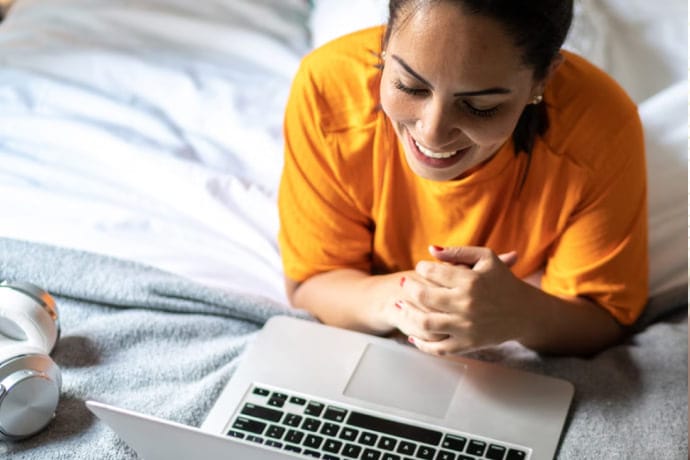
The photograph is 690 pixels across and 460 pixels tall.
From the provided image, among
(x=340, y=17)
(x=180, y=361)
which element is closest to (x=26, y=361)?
(x=180, y=361)

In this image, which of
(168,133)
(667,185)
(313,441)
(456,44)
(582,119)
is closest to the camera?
(456,44)

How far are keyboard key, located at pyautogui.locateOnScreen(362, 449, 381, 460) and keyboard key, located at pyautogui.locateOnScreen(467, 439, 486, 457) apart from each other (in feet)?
0.31

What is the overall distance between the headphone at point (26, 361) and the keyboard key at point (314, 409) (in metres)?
0.27

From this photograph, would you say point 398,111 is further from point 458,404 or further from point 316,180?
point 458,404

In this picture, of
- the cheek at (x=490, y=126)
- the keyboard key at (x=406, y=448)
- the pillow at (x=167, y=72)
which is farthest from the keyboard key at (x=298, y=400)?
the pillow at (x=167, y=72)

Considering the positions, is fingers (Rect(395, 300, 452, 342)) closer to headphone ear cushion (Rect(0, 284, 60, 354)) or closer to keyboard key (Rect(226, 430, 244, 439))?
keyboard key (Rect(226, 430, 244, 439))

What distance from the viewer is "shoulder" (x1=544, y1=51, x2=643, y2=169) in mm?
1182

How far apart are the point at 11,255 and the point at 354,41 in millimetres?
499

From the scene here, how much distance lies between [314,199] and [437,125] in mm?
277

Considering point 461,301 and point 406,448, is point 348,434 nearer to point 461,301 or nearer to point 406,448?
point 406,448

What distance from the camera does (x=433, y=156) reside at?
1.11 m

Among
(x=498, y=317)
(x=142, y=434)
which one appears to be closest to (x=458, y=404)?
(x=498, y=317)

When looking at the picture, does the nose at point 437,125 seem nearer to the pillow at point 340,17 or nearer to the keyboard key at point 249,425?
the keyboard key at point 249,425

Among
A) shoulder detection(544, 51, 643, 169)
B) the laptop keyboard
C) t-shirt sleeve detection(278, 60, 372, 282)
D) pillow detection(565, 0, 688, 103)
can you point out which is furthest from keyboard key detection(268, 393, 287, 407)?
pillow detection(565, 0, 688, 103)
